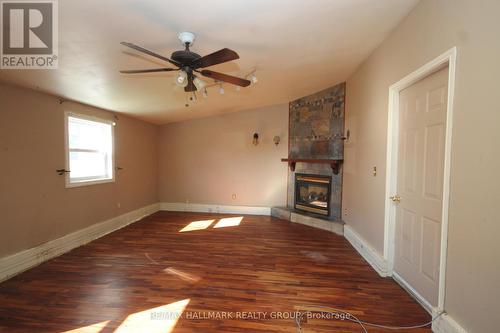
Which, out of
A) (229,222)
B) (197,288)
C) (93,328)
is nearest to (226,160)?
(229,222)

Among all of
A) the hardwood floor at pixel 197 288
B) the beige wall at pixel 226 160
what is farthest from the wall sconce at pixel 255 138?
the hardwood floor at pixel 197 288

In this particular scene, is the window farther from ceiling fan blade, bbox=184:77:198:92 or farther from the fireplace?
the fireplace

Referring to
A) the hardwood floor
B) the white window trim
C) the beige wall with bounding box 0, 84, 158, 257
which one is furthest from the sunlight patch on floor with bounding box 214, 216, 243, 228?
the white window trim

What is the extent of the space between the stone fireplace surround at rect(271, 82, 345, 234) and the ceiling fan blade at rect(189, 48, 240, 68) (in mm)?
3004

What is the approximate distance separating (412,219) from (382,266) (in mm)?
731

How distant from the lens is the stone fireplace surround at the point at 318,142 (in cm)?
416

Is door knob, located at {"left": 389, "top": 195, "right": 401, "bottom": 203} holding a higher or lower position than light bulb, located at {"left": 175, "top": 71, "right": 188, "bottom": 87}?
lower

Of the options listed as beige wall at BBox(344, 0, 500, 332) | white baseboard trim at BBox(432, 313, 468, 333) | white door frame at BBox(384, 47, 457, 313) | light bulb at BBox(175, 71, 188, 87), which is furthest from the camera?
light bulb at BBox(175, 71, 188, 87)

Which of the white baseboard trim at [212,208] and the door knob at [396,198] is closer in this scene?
the door knob at [396,198]

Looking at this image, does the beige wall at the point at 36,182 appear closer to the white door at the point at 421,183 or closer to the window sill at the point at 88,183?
the window sill at the point at 88,183

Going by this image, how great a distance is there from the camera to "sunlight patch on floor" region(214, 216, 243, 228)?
4.48 m

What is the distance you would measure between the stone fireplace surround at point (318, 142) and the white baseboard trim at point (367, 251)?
0.34 m

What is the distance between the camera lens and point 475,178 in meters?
1.38

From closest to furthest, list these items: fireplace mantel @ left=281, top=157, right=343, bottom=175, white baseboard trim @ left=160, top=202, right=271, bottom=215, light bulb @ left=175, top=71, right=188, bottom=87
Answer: light bulb @ left=175, top=71, right=188, bottom=87
fireplace mantel @ left=281, top=157, right=343, bottom=175
white baseboard trim @ left=160, top=202, right=271, bottom=215
